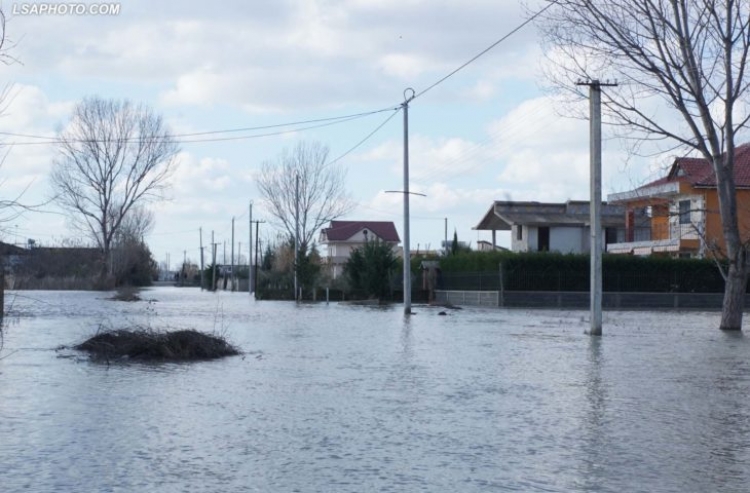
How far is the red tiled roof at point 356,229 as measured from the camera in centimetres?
11875

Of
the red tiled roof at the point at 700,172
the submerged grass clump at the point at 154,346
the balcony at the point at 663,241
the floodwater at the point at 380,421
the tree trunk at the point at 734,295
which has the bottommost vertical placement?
the floodwater at the point at 380,421

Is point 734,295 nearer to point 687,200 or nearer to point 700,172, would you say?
point 687,200

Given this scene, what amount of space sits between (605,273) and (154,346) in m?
35.3

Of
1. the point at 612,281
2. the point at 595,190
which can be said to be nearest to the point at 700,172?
the point at 612,281

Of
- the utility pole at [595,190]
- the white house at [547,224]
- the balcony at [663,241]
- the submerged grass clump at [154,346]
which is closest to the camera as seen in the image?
the submerged grass clump at [154,346]

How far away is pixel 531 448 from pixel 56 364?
948cm

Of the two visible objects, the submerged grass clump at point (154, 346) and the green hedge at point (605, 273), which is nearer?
the submerged grass clump at point (154, 346)

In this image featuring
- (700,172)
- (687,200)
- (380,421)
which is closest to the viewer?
(380,421)

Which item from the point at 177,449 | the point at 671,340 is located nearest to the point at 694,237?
the point at 671,340

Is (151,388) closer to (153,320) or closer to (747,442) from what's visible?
(747,442)

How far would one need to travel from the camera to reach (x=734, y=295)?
28.0m

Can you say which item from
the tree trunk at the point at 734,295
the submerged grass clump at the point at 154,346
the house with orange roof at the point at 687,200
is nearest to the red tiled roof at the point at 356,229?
the house with orange roof at the point at 687,200

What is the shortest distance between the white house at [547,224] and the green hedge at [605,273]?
16.6 meters

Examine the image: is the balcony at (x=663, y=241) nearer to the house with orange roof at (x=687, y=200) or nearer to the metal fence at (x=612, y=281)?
the house with orange roof at (x=687, y=200)
